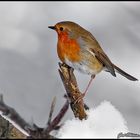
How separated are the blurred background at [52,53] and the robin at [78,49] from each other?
0.34m

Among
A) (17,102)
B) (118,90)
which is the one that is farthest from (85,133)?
(118,90)

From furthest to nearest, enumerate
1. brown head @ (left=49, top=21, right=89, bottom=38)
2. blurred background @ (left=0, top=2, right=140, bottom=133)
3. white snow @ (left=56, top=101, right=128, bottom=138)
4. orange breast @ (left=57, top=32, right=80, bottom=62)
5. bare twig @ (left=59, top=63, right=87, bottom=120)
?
blurred background @ (left=0, top=2, right=140, bottom=133)
orange breast @ (left=57, top=32, right=80, bottom=62)
brown head @ (left=49, top=21, right=89, bottom=38)
bare twig @ (left=59, top=63, right=87, bottom=120)
white snow @ (left=56, top=101, right=128, bottom=138)

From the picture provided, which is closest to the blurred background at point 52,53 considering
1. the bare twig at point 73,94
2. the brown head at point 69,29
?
the brown head at point 69,29

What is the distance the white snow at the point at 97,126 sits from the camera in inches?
72.4

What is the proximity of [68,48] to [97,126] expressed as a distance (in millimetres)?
1103

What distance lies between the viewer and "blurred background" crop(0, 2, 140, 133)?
4.30m

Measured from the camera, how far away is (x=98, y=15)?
699 centimetres

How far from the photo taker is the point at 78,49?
3.04 m

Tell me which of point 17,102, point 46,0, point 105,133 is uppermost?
point 105,133

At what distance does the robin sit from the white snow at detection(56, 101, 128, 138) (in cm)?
67

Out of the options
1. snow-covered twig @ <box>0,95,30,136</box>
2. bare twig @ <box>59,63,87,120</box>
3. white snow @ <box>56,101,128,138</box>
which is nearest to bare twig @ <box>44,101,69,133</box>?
snow-covered twig @ <box>0,95,30,136</box>

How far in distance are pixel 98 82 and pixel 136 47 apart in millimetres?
1251

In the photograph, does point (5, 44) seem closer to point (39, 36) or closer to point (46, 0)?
point (39, 36)

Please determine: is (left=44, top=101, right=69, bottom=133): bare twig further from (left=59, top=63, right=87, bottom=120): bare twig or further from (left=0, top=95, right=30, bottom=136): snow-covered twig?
(left=59, top=63, right=87, bottom=120): bare twig
